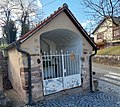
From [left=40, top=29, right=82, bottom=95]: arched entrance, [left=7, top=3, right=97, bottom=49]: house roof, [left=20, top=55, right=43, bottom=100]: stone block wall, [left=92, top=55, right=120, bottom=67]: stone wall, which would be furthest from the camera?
[left=92, top=55, right=120, bottom=67]: stone wall

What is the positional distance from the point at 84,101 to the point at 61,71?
7.62 feet

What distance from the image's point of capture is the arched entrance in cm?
841

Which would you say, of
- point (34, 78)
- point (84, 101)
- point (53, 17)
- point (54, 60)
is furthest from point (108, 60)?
point (34, 78)

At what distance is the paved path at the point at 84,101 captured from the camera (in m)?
7.38

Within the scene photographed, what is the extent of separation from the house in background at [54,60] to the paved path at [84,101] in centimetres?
53

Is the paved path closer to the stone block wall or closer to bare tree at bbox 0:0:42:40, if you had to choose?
the stone block wall

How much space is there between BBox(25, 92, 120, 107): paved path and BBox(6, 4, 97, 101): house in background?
53 cm

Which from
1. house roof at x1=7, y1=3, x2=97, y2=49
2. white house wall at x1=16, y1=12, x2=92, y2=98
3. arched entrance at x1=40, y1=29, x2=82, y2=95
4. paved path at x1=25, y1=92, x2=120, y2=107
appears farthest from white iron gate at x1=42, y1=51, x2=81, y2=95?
house roof at x1=7, y1=3, x2=97, y2=49

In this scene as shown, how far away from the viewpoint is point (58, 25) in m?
8.23

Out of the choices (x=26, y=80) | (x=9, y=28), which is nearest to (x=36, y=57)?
(x=26, y=80)

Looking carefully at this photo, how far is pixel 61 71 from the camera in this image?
927 cm

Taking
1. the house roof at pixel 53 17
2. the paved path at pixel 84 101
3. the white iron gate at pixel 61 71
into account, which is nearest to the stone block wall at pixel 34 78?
the white iron gate at pixel 61 71

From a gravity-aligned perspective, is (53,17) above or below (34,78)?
above

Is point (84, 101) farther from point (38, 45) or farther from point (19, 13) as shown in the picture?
point (19, 13)
